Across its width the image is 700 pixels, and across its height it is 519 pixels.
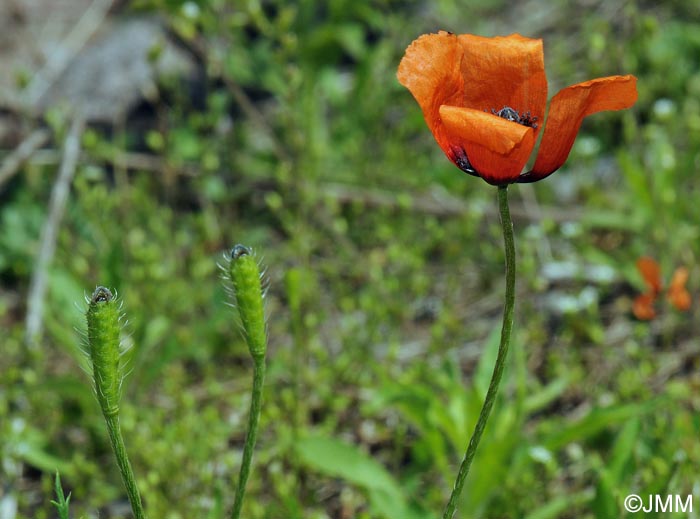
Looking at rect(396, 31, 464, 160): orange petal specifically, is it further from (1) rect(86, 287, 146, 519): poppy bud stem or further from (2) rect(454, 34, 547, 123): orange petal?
(1) rect(86, 287, 146, 519): poppy bud stem

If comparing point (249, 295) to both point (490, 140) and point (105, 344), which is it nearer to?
point (105, 344)

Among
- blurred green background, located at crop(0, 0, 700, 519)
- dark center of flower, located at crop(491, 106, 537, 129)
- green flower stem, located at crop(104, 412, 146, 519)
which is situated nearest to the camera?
green flower stem, located at crop(104, 412, 146, 519)

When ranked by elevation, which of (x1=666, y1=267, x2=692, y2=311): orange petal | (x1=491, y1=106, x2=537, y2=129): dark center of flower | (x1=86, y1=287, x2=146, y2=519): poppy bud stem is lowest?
(x1=86, y1=287, x2=146, y2=519): poppy bud stem

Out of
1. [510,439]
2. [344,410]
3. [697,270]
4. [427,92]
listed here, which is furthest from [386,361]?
[427,92]

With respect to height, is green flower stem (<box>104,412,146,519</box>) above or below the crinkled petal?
below

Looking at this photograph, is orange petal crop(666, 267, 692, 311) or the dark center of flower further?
orange petal crop(666, 267, 692, 311)

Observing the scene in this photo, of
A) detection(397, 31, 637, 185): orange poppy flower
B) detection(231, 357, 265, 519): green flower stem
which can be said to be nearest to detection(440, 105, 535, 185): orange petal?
detection(397, 31, 637, 185): orange poppy flower
